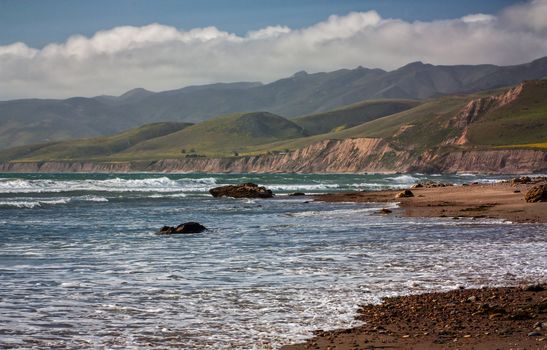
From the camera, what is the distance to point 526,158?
186 metres

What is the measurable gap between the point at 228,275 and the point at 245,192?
198 feet

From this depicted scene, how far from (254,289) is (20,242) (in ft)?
52.1

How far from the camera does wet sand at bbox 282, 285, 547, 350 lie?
12.8 m

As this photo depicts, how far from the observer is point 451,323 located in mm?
14281

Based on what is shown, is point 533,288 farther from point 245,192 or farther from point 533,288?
point 245,192

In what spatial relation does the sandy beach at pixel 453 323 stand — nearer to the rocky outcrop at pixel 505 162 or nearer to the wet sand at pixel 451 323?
the wet sand at pixel 451 323

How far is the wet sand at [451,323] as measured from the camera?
12.8 metres

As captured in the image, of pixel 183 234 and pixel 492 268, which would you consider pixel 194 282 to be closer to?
pixel 492 268

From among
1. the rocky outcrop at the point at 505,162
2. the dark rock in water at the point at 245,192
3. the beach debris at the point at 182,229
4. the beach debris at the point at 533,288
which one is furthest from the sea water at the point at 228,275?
the rocky outcrop at the point at 505,162

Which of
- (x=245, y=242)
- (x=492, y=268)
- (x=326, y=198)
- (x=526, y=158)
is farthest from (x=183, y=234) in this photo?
(x=526, y=158)

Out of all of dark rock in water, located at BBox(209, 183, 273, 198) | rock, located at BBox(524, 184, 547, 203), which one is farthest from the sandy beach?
dark rock in water, located at BBox(209, 183, 273, 198)

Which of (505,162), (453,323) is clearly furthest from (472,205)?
(505,162)

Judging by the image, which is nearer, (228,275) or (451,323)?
(451,323)

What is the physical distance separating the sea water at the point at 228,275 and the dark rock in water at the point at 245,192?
4036 centimetres
